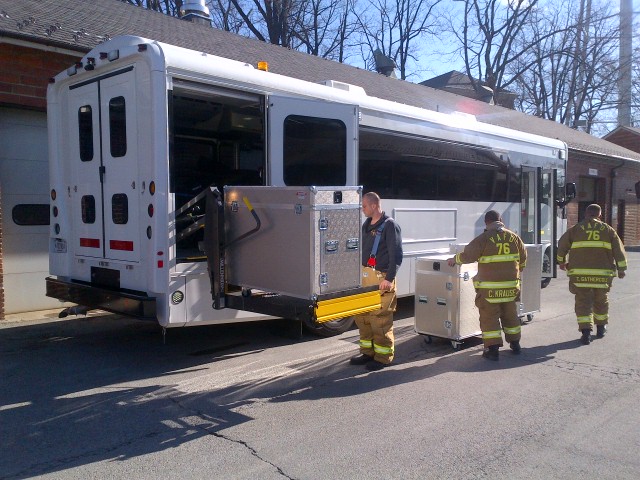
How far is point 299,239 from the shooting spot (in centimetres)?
534

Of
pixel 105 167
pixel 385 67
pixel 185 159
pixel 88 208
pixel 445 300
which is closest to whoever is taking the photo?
pixel 105 167

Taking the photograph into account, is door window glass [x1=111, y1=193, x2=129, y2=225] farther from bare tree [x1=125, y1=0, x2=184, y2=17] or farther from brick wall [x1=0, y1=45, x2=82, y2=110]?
bare tree [x1=125, y1=0, x2=184, y2=17]

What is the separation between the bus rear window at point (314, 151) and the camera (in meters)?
6.73

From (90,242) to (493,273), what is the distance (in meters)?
4.49

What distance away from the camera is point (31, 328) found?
833cm

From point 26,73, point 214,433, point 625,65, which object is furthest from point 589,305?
point 625,65

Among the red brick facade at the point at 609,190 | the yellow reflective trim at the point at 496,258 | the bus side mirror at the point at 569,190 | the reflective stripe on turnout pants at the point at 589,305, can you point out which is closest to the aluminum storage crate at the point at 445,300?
the yellow reflective trim at the point at 496,258

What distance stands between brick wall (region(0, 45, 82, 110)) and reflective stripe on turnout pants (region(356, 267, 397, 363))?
5602mm

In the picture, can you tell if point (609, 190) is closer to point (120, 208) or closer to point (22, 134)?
point (22, 134)

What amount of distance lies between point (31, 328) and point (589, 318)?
23.9 feet

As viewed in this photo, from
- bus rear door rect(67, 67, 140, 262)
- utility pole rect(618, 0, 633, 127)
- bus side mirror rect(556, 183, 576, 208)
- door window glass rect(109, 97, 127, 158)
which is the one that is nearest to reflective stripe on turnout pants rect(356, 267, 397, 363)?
bus rear door rect(67, 67, 140, 262)

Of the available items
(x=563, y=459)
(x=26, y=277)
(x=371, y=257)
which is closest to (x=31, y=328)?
(x=26, y=277)

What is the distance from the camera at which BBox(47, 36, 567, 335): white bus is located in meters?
5.86

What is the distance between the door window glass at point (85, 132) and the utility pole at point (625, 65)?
116 feet
